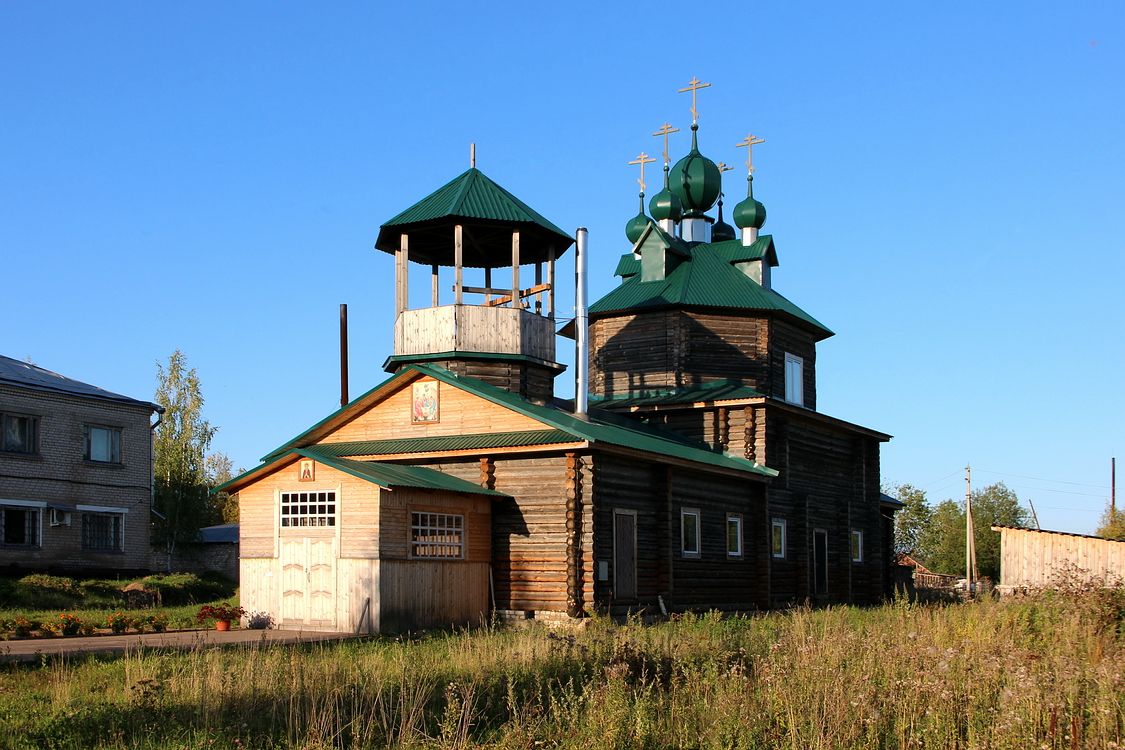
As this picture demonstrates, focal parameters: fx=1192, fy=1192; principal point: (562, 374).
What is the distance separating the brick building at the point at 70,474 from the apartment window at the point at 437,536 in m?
17.9

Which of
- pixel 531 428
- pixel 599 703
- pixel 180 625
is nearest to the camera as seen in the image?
pixel 599 703

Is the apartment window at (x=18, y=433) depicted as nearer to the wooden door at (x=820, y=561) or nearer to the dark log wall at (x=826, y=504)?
the dark log wall at (x=826, y=504)

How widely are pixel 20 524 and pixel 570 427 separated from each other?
824 inches

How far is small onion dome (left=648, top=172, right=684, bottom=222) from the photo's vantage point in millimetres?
38875

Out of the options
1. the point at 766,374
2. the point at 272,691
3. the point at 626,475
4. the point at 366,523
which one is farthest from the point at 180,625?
the point at 766,374

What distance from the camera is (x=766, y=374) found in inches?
1329

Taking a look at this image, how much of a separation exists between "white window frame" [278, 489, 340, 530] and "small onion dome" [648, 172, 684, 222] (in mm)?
19982

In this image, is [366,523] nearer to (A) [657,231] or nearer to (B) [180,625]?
(B) [180,625]

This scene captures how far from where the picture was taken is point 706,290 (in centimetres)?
3412

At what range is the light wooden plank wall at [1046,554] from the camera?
36.1 metres

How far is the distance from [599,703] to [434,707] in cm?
209

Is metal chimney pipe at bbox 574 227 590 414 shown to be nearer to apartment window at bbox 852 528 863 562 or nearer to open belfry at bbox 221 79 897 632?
open belfry at bbox 221 79 897 632

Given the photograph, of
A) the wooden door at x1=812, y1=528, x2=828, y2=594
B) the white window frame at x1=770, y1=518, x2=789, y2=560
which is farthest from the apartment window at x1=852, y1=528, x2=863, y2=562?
the white window frame at x1=770, y1=518, x2=789, y2=560

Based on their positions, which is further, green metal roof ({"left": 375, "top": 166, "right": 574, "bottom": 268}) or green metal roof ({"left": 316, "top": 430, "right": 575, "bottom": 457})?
green metal roof ({"left": 375, "top": 166, "right": 574, "bottom": 268})
